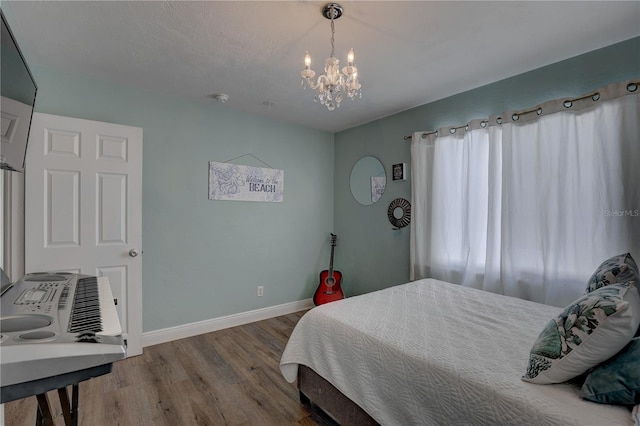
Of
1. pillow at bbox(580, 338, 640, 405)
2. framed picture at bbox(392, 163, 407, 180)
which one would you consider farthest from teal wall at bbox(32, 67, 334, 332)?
pillow at bbox(580, 338, 640, 405)

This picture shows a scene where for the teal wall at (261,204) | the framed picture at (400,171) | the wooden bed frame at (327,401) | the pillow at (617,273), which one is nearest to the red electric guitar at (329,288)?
the teal wall at (261,204)

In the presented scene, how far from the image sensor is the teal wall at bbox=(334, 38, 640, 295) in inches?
79.0

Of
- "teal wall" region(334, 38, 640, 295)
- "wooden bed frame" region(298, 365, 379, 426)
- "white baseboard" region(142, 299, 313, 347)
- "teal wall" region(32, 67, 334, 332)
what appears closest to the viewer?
"wooden bed frame" region(298, 365, 379, 426)

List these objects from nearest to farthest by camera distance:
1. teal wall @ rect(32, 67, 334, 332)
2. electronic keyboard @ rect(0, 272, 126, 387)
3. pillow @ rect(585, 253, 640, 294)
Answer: electronic keyboard @ rect(0, 272, 126, 387) → pillow @ rect(585, 253, 640, 294) → teal wall @ rect(32, 67, 334, 332)

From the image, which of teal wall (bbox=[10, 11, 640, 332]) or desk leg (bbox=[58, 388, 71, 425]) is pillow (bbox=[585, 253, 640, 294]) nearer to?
teal wall (bbox=[10, 11, 640, 332])

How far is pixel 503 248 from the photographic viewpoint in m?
2.36

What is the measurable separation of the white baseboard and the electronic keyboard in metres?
1.85

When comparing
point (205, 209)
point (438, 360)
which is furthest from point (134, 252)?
point (438, 360)

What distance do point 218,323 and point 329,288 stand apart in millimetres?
1364

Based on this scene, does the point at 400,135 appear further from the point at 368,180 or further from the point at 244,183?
the point at 244,183

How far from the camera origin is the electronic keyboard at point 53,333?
0.65 m

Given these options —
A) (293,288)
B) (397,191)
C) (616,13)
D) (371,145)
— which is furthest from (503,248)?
(293,288)

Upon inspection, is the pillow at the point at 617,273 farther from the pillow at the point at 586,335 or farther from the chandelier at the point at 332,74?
the chandelier at the point at 332,74

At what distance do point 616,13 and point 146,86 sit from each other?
3.41 metres
